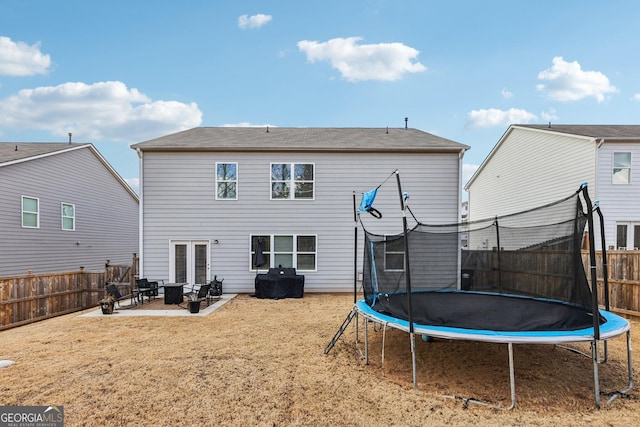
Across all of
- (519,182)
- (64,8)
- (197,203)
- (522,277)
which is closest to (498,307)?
(522,277)

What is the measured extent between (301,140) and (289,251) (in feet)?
12.5

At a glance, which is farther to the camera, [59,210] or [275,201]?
[59,210]

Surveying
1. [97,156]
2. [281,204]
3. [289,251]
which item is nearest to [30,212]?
[97,156]

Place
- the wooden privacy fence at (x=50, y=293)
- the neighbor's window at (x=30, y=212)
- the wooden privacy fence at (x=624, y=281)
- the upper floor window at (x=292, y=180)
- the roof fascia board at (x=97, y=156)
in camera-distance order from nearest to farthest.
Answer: the wooden privacy fence at (x=624, y=281), the wooden privacy fence at (x=50, y=293), the upper floor window at (x=292, y=180), the roof fascia board at (x=97, y=156), the neighbor's window at (x=30, y=212)

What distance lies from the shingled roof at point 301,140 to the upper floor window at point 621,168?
551 centimetres

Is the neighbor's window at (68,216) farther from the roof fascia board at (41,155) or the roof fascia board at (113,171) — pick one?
the roof fascia board at (113,171)

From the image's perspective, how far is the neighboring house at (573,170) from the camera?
431 inches

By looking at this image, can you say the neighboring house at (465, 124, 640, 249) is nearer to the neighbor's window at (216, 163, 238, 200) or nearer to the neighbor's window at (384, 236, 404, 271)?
the neighbor's window at (384, 236, 404, 271)

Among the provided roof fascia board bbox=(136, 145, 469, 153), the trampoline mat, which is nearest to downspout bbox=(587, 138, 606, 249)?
roof fascia board bbox=(136, 145, 469, 153)

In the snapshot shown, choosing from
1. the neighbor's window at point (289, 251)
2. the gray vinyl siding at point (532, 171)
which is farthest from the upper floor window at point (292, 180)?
the gray vinyl siding at point (532, 171)

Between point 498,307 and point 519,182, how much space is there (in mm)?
12128

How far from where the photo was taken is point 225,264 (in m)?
10.3

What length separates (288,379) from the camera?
391 centimetres

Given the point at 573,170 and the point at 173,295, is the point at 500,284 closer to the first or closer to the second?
the point at 173,295
